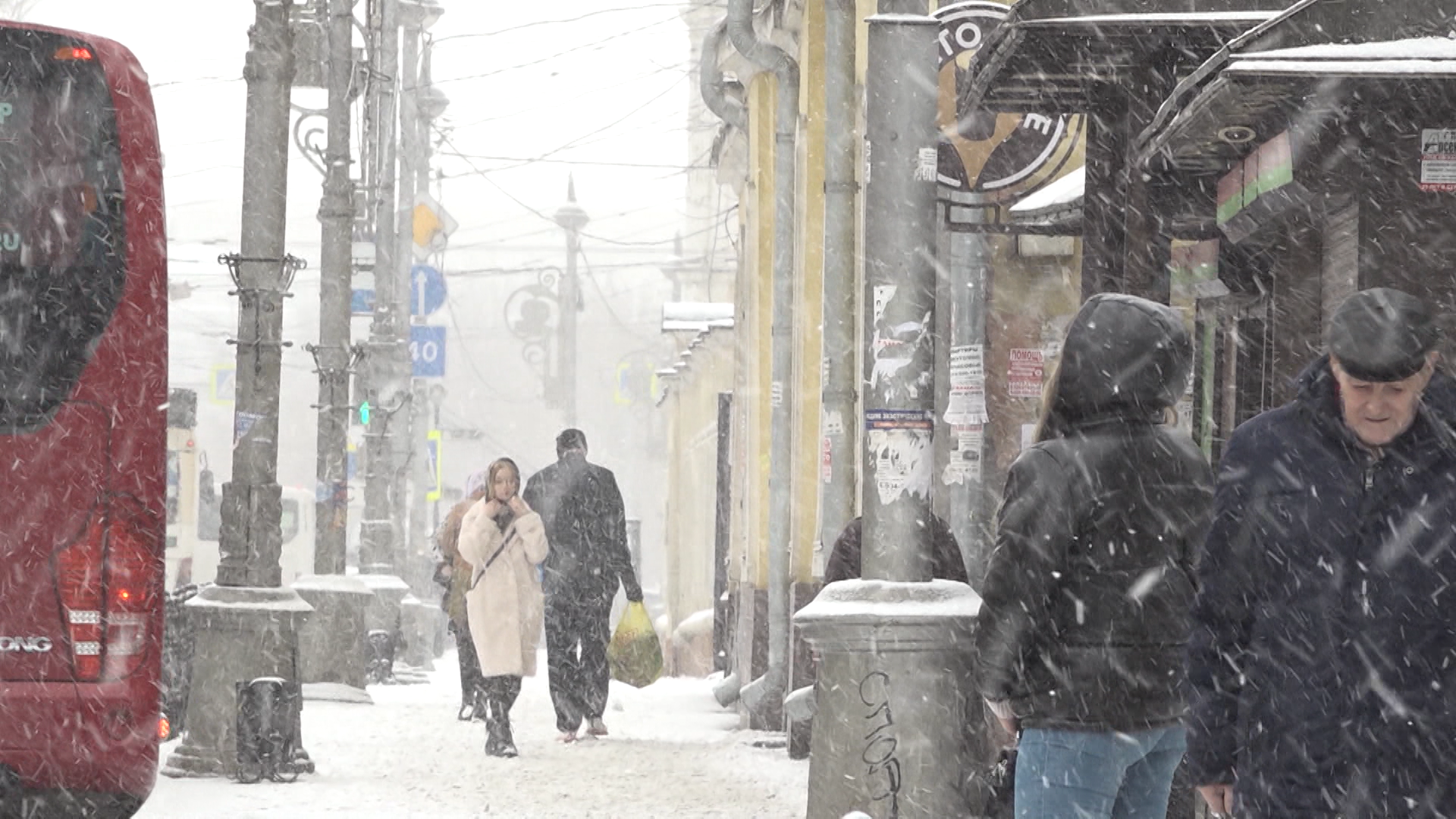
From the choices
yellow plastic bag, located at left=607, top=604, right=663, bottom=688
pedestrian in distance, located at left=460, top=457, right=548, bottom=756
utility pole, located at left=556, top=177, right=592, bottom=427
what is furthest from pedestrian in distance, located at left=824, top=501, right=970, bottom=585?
utility pole, located at left=556, top=177, right=592, bottom=427

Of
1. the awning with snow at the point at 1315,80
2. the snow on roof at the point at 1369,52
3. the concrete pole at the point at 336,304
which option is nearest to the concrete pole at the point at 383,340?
→ the concrete pole at the point at 336,304

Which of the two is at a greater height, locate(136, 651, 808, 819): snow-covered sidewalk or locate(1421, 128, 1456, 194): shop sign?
locate(1421, 128, 1456, 194): shop sign

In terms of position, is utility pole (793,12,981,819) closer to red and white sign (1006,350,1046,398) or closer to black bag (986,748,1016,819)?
black bag (986,748,1016,819)

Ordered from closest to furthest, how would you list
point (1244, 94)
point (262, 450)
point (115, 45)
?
point (1244, 94) < point (115, 45) < point (262, 450)

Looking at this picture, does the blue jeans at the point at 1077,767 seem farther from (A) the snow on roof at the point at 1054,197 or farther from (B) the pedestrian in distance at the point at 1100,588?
(A) the snow on roof at the point at 1054,197

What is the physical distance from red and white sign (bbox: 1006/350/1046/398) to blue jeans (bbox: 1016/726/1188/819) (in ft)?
26.5

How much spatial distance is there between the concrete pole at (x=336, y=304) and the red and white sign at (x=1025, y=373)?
750 cm

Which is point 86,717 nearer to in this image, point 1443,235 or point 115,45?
point 115,45

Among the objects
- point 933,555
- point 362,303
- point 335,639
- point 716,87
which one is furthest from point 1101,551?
point 362,303

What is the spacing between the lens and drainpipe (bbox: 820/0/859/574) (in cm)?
1292

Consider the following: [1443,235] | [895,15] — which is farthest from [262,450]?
[1443,235]

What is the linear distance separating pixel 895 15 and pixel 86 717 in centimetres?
336

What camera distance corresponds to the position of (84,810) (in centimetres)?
739

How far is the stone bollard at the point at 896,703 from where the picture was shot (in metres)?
7.66
